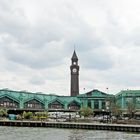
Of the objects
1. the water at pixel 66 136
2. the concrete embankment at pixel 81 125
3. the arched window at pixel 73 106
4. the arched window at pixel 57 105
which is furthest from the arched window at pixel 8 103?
the water at pixel 66 136

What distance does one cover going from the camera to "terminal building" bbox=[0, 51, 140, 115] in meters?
154

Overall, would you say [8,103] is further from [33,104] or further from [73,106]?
[73,106]

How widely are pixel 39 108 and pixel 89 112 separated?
109ft

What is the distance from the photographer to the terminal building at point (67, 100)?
506 ft

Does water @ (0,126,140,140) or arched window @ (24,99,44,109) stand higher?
arched window @ (24,99,44,109)

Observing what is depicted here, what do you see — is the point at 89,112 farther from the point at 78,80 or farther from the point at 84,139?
the point at 84,139

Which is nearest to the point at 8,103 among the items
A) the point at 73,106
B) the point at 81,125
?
the point at 73,106

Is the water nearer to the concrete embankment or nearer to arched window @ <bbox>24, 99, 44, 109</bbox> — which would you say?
the concrete embankment

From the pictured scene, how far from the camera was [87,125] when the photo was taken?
9750cm

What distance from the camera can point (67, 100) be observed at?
179 meters

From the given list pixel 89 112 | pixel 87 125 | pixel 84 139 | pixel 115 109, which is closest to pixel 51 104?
pixel 89 112

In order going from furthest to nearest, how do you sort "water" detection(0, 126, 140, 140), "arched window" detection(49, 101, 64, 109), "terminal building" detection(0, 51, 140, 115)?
1. "arched window" detection(49, 101, 64, 109)
2. "terminal building" detection(0, 51, 140, 115)
3. "water" detection(0, 126, 140, 140)

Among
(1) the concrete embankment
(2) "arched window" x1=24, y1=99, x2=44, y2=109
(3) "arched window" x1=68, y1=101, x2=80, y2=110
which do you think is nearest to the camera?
(1) the concrete embankment

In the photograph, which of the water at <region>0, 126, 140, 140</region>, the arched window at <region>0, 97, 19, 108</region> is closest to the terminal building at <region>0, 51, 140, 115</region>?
the arched window at <region>0, 97, 19, 108</region>
